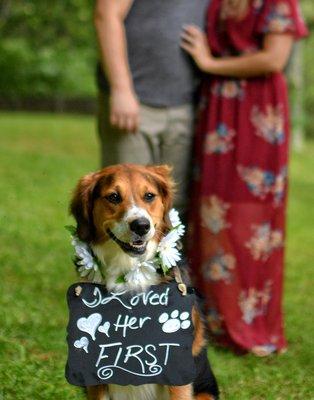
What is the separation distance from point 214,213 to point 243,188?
0.25 metres

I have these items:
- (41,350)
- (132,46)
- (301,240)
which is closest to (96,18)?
(132,46)

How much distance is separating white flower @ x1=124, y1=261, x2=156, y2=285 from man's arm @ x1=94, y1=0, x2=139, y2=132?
5.13 ft

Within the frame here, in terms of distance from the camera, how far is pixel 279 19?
5281 mm

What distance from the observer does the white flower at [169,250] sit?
12.3 feet

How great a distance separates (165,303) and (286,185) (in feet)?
6.88

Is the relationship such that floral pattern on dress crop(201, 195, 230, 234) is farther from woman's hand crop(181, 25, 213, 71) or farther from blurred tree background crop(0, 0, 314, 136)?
blurred tree background crop(0, 0, 314, 136)

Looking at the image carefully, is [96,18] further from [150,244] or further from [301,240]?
[301,240]

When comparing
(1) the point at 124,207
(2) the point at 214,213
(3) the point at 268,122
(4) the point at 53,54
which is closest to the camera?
(1) the point at 124,207

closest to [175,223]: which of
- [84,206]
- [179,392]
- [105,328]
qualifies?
[84,206]

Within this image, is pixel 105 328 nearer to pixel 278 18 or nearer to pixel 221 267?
pixel 221 267

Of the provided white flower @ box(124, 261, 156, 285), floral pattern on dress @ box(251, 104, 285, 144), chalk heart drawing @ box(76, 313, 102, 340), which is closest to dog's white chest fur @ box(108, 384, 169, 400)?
chalk heart drawing @ box(76, 313, 102, 340)

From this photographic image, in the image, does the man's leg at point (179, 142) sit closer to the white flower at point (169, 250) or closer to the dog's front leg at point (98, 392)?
the white flower at point (169, 250)

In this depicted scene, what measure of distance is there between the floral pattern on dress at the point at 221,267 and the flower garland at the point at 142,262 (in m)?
1.80

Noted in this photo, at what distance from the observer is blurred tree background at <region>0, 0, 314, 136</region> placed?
17.4 m
